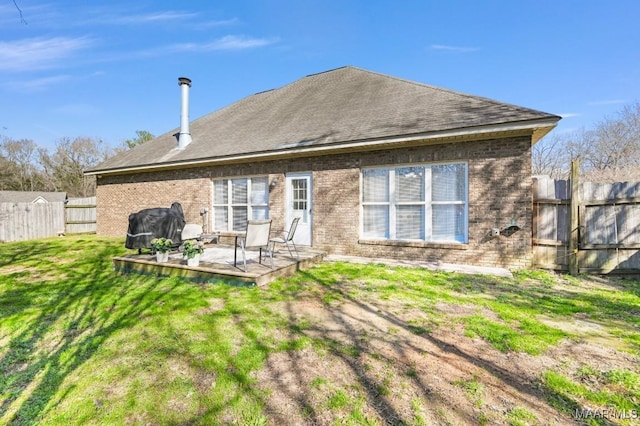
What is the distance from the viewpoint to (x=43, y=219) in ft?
44.7

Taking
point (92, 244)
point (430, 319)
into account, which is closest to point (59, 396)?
point (430, 319)

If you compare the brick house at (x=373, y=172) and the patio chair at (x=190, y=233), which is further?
the patio chair at (x=190, y=233)

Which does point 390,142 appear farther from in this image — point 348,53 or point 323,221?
point 348,53

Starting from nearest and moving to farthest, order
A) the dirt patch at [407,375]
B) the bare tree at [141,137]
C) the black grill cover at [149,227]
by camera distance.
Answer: the dirt patch at [407,375] < the black grill cover at [149,227] < the bare tree at [141,137]

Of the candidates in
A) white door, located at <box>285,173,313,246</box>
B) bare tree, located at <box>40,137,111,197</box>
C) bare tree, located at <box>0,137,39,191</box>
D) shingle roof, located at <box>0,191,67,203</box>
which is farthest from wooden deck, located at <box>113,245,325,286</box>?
bare tree, located at <box>0,137,39,191</box>

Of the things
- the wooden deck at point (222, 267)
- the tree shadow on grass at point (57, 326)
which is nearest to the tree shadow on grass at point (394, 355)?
the wooden deck at point (222, 267)

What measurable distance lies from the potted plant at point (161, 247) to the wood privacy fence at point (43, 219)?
1130 centimetres

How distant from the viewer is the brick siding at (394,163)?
6531 mm

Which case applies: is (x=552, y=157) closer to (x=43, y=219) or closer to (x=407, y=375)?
(x=407, y=375)

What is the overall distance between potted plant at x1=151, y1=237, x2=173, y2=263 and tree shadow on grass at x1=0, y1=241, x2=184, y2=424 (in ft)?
2.03

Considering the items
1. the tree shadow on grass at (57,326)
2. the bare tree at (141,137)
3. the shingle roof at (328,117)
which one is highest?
the bare tree at (141,137)

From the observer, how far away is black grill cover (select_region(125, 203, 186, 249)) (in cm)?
694

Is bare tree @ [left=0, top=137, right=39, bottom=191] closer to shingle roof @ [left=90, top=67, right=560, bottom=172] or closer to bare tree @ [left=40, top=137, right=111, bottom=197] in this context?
bare tree @ [left=40, top=137, right=111, bottom=197]

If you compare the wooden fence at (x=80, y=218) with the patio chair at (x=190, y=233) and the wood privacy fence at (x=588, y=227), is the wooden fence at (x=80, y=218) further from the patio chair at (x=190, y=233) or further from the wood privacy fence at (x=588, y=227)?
the wood privacy fence at (x=588, y=227)
